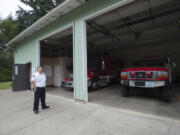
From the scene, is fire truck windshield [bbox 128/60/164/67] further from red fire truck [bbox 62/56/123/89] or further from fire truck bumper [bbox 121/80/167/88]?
red fire truck [bbox 62/56/123/89]

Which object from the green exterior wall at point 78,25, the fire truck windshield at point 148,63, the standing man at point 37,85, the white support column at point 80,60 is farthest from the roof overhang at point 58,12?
the fire truck windshield at point 148,63

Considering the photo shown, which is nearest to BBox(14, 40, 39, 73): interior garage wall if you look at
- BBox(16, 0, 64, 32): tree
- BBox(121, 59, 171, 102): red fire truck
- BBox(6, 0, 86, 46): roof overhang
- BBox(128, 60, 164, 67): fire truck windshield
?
BBox(6, 0, 86, 46): roof overhang

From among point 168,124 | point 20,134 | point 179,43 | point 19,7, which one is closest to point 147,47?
point 179,43

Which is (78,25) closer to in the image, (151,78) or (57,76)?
(151,78)

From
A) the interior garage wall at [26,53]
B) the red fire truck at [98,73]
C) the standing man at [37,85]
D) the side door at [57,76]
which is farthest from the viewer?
the side door at [57,76]

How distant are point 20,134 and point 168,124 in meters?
3.82

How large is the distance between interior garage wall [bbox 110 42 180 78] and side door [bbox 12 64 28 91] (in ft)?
35.6

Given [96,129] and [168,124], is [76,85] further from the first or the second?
[168,124]

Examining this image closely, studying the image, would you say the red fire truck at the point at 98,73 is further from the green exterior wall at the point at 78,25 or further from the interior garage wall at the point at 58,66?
the interior garage wall at the point at 58,66

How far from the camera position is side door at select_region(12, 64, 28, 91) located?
7.84 metres

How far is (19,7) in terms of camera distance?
15.7m

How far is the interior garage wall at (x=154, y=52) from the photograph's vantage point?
413 inches

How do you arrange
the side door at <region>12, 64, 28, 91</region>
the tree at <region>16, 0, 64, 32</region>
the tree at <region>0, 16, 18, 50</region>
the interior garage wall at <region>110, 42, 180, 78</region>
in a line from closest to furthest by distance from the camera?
the side door at <region>12, 64, 28, 91</region> < the interior garage wall at <region>110, 42, 180, 78</region> < the tree at <region>16, 0, 64, 32</region> < the tree at <region>0, 16, 18, 50</region>

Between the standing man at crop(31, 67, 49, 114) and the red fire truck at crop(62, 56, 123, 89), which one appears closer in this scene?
the standing man at crop(31, 67, 49, 114)
